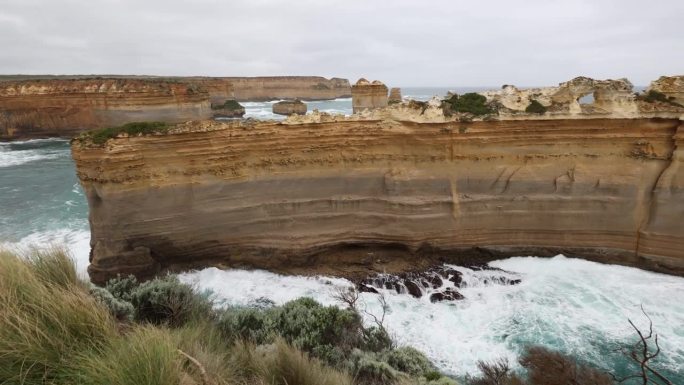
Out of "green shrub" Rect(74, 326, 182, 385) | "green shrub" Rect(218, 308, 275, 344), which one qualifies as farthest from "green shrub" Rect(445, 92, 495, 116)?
A: "green shrub" Rect(74, 326, 182, 385)

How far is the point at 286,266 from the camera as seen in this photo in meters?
10.1

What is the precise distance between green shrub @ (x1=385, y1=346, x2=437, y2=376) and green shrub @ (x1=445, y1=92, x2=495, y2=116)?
6.19 m

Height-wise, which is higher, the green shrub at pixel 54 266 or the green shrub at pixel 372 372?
the green shrub at pixel 54 266

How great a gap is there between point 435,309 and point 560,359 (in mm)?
3318

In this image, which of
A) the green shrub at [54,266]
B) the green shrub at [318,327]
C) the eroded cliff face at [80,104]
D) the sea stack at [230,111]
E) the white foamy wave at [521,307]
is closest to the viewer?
the green shrub at [54,266]

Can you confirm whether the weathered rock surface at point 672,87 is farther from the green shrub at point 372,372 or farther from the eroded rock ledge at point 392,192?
the green shrub at point 372,372

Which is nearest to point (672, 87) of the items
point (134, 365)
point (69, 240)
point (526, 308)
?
point (526, 308)

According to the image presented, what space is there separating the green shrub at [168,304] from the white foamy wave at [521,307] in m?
2.71

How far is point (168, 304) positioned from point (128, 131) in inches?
200

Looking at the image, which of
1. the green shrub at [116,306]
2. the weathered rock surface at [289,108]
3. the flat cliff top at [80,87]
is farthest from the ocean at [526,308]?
the weathered rock surface at [289,108]

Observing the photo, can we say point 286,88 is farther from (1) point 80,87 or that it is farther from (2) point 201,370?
(2) point 201,370

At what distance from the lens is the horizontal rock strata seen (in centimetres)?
944

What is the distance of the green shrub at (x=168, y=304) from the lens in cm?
556

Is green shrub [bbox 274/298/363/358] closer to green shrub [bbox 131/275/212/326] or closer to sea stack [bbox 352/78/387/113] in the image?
green shrub [bbox 131/275/212/326]
